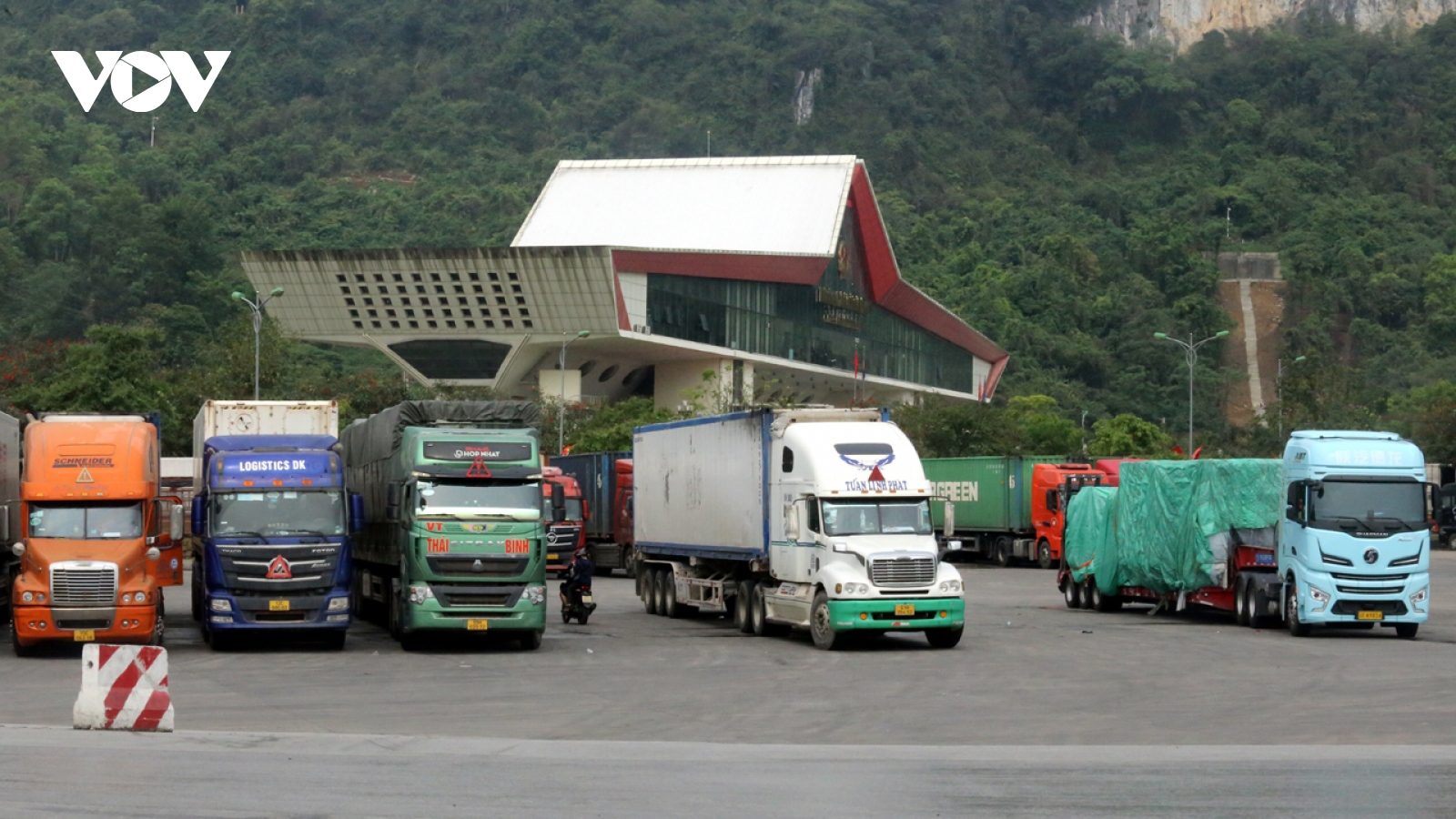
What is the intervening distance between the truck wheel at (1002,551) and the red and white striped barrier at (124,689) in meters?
39.3

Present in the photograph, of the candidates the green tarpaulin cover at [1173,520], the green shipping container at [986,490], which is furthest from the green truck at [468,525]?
the green shipping container at [986,490]

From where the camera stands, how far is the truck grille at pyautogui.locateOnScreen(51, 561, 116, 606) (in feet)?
79.0

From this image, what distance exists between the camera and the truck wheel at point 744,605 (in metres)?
28.8

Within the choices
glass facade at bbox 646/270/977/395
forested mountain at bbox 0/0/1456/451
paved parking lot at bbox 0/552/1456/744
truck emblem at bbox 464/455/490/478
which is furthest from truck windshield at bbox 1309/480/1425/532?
forested mountain at bbox 0/0/1456/451

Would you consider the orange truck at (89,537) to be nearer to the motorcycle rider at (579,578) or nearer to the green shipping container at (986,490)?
the motorcycle rider at (579,578)

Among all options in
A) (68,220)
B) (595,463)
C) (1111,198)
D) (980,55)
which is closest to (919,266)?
(1111,198)

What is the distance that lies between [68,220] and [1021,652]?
411 feet

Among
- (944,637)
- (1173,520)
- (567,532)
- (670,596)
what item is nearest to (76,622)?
(670,596)

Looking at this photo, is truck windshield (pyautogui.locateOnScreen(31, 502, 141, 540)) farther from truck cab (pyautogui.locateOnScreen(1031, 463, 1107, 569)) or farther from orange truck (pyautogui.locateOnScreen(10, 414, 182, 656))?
truck cab (pyautogui.locateOnScreen(1031, 463, 1107, 569))

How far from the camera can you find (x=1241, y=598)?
3008 centimetres

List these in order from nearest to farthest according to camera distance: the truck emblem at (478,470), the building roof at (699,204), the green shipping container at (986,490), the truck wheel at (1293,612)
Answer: the truck emblem at (478,470)
the truck wheel at (1293,612)
the green shipping container at (986,490)
the building roof at (699,204)

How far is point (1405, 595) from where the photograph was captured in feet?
90.0

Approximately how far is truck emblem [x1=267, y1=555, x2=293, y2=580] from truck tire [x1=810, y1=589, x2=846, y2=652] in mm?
7160

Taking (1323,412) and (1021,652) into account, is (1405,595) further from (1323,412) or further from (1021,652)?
(1323,412)
